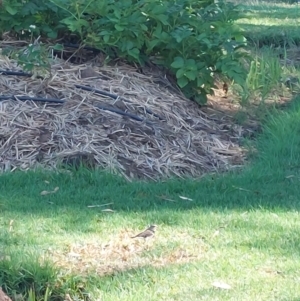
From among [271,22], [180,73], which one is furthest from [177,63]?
[271,22]

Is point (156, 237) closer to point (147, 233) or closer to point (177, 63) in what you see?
point (147, 233)

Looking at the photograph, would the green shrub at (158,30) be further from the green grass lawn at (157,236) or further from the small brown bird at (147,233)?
the small brown bird at (147,233)

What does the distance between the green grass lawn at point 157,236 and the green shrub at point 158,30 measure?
1400 mm

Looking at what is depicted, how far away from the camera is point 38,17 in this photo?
8.18 meters

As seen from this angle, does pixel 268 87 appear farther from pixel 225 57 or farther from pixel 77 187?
pixel 77 187

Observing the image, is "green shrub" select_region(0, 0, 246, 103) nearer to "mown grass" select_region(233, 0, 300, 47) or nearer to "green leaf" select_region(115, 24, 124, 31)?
"green leaf" select_region(115, 24, 124, 31)

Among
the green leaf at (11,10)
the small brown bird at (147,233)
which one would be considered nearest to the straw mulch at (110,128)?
the green leaf at (11,10)

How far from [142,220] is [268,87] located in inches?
147

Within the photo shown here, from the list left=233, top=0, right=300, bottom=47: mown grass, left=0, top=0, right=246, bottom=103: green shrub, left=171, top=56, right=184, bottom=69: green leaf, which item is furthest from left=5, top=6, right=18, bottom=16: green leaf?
left=233, top=0, right=300, bottom=47: mown grass

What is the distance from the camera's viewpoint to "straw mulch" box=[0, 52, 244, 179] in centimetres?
664

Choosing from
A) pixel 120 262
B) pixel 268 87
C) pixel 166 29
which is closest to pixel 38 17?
pixel 166 29

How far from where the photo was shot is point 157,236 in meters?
5.18

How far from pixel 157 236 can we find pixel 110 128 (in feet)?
6.66

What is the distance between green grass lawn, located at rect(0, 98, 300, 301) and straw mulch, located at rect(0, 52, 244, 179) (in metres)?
0.29
